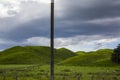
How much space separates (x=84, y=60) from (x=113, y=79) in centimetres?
12801

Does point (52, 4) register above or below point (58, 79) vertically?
above

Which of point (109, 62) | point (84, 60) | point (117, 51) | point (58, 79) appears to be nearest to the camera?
point (58, 79)

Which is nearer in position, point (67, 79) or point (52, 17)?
point (52, 17)

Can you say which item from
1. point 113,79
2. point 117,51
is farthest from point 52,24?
point 117,51

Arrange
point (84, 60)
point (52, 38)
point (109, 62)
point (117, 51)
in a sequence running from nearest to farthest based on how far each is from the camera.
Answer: point (52, 38) → point (117, 51) → point (109, 62) → point (84, 60)

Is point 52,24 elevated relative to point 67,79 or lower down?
elevated

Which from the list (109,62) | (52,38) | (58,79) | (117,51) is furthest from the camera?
(109,62)

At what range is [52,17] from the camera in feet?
72.3

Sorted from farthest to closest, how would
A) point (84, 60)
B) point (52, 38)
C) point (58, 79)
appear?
point (84, 60), point (58, 79), point (52, 38)

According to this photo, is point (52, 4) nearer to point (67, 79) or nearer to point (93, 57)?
point (67, 79)

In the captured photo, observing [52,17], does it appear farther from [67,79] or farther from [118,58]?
[118,58]

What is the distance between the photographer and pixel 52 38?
21.8 m

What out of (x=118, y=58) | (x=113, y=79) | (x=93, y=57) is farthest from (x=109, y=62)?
(x=113, y=79)

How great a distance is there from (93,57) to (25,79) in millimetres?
136224
